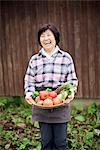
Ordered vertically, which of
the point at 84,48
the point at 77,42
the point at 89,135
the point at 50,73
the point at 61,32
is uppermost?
the point at 61,32

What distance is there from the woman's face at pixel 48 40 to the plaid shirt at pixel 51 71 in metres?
0.09

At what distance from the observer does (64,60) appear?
474 cm

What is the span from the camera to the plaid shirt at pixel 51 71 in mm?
4723

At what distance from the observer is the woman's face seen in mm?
4656

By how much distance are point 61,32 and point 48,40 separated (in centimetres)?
283

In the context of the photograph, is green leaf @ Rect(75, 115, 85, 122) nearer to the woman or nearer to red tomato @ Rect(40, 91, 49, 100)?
Answer: the woman

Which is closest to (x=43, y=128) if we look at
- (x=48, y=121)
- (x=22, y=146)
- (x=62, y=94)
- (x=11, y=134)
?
(x=48, y=121)

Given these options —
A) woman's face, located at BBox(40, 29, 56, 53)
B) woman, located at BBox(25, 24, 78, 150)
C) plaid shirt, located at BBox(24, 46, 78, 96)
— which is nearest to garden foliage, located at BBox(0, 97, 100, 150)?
woman, located at BBox(25, 24, 78, 150)

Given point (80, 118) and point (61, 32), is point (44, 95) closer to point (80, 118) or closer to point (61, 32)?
point (80, 118)

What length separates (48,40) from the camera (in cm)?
466

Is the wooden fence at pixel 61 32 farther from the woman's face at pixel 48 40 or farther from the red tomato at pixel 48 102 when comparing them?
the red tomato at pixel 48 102

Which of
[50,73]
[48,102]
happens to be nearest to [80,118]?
[50,73]

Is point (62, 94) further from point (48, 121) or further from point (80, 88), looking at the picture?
point (80, 88)

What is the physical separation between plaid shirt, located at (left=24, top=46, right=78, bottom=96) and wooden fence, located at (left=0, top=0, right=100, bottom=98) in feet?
8.73
